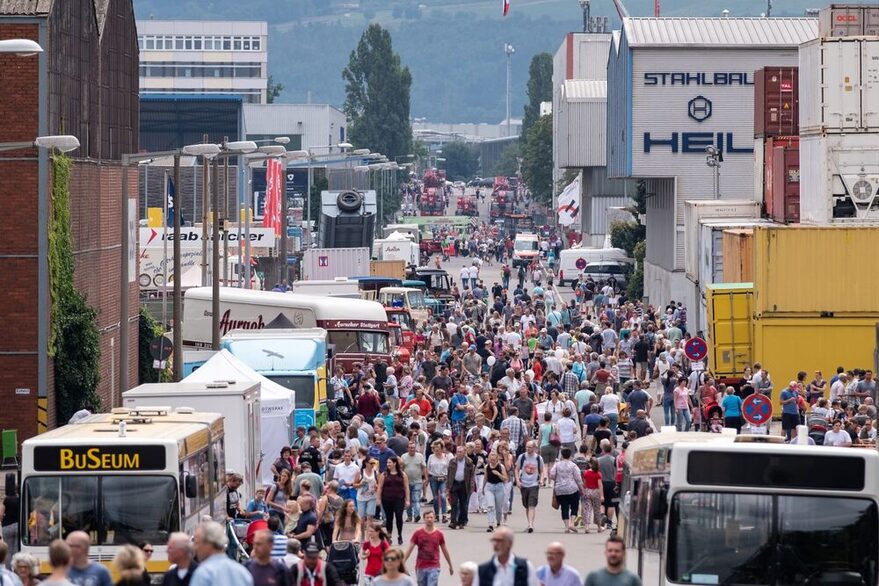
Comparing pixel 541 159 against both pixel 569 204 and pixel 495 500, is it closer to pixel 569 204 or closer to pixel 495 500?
pixel 569 204

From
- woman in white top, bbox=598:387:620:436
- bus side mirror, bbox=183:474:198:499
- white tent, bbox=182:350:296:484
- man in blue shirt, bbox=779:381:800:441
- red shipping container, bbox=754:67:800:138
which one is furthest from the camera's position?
red shipping container, bbox=754:67:800:138

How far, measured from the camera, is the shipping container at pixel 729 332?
3575cm

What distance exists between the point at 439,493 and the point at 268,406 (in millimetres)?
3074

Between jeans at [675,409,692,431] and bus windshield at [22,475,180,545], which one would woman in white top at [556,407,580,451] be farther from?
bus windshield at [22,475,180,545]

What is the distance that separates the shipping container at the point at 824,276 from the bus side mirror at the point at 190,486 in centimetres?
1872

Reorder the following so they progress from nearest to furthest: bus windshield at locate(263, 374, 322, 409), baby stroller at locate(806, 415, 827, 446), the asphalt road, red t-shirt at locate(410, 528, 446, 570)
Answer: red t-shirt at locate(410, 528, 446, 570)
the asphalt road
baby stroller at locate(806, 415, 827, 446)
bus windshield at locate(263, 374, 322, 409)

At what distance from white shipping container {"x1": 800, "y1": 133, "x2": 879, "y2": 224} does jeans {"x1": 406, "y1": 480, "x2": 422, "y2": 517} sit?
785 inches

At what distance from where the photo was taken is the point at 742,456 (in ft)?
46.5

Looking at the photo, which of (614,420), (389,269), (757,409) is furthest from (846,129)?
(389,269)

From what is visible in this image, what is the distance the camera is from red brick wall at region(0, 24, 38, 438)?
33562 millimetres

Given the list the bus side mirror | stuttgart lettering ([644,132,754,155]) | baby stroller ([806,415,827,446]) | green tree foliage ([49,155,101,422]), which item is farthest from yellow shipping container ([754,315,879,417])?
stuttgart lettering ([644,132,754,155])

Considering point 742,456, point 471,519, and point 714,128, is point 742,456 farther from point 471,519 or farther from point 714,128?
point 714,128

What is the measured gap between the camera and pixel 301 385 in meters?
32.3

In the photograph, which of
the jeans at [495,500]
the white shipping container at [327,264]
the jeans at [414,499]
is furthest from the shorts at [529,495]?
the white shipping container at [327,264]
